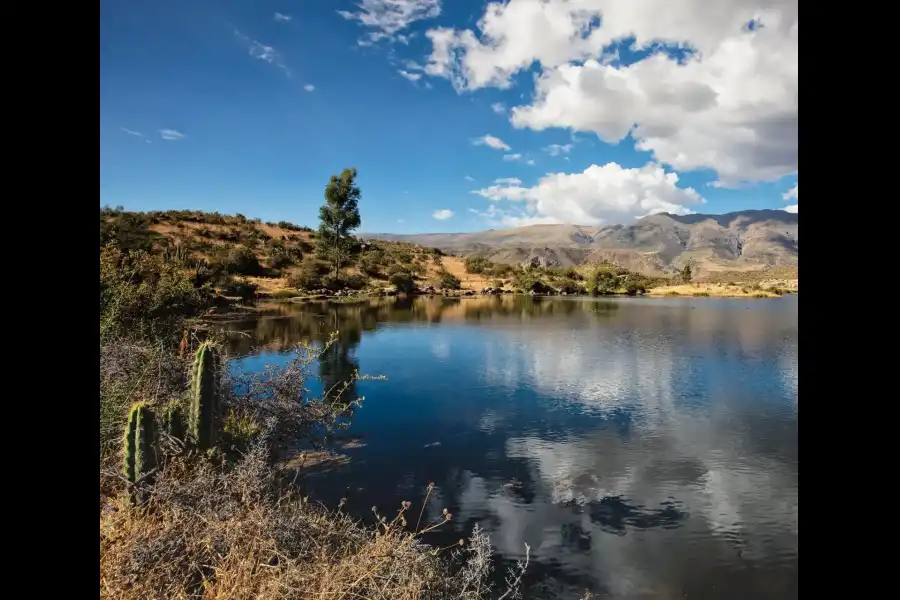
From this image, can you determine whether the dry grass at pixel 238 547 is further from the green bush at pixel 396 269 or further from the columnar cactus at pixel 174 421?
the green bush at pixel 396 269

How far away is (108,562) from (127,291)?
4763 mm

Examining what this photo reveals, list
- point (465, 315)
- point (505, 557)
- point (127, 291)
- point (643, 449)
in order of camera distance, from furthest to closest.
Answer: point (465, 315) < point (643, 449) < point (127, 291) < point (505, 557)

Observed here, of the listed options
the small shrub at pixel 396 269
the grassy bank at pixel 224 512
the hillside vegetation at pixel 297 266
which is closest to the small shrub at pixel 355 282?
the hillside vegetation at pixel 297 266

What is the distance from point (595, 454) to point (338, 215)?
30447 mm

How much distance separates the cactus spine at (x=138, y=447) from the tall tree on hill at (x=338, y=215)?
30.8 m

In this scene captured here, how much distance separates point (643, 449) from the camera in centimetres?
718

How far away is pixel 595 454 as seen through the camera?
6.98 meters

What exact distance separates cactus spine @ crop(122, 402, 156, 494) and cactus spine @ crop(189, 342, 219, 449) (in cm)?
76

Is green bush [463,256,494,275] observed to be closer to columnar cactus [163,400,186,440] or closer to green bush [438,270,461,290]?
green bush [438,270,461,290]

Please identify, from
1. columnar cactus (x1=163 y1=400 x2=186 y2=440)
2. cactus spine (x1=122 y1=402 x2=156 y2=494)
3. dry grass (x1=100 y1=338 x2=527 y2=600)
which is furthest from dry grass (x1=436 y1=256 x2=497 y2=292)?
cactus spine (x1=122 y1=402 x2=156 y2=494)

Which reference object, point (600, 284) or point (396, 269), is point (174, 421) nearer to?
point (396, 269)

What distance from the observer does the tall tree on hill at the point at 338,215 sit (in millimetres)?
34469
